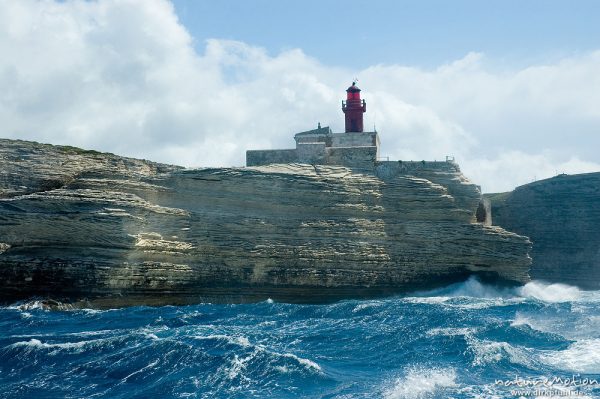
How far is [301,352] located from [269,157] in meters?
A: 16.5

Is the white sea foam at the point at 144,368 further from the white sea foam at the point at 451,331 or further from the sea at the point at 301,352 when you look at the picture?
the white sea foam at the point at 451,331

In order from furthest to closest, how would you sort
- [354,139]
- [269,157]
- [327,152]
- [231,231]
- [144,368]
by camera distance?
1. [354,139]
2. [269,157]
3. [327,152]
4. [231,231]
5. [144,368]

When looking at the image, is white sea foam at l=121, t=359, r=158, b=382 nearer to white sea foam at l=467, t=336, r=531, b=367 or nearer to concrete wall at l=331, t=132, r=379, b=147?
white sea foam at l=467, t=336, r=531, b=367

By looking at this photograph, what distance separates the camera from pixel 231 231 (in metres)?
25.5

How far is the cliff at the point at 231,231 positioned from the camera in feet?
76.0

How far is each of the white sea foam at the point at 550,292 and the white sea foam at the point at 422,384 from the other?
16.3m

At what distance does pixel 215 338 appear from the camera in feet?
55.6

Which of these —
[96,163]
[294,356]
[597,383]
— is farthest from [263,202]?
[597,383]

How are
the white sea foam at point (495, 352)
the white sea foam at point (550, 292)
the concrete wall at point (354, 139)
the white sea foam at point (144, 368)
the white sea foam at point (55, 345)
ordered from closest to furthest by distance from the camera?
1. the white sea foam at point (144, 368)
2. the white sea foam at point (495, 352)
3. the white sea foam at point (55, 345)
4. the white sea foam at point (550, 292)
5. the concrete wall at point (354, 139)

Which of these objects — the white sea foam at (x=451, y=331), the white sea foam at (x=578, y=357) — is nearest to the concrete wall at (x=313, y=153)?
the white sea foam at (x=451, y=331)

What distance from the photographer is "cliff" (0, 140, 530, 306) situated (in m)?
23.2

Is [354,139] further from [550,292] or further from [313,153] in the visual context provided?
[550,292]

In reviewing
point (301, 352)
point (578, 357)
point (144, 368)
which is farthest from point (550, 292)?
point (144, 368)

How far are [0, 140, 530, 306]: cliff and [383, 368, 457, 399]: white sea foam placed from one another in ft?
41.0
